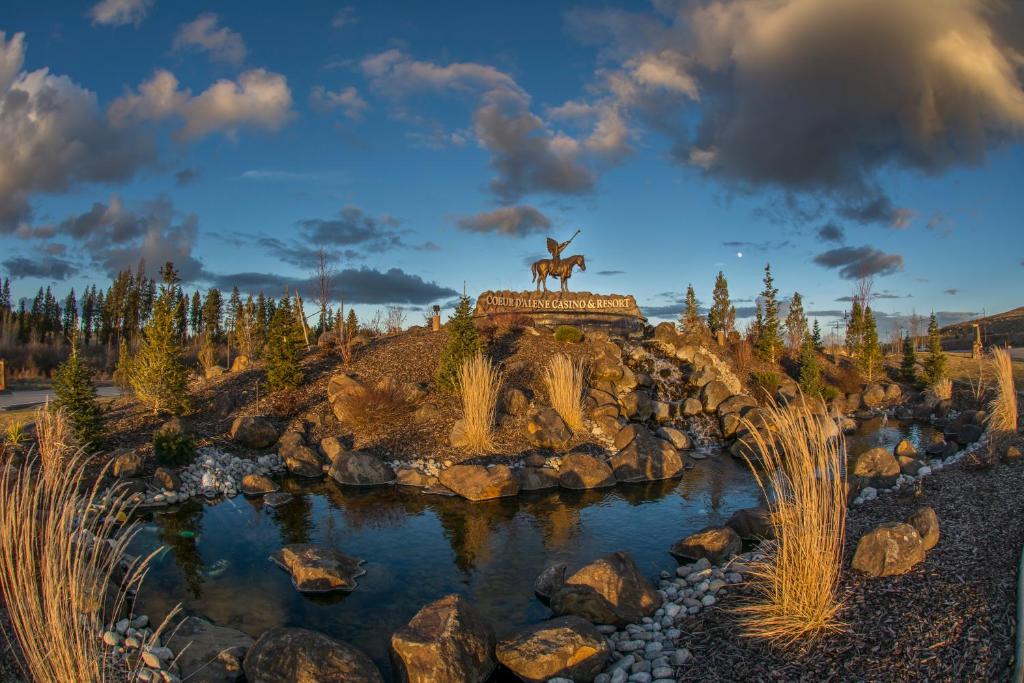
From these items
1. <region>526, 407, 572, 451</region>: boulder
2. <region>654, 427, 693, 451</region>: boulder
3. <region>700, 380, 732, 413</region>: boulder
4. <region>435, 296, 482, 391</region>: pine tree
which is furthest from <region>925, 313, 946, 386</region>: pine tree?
<region>435, 296, 482, 391</region>: pine tree

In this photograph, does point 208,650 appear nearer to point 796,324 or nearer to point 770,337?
point 770,337

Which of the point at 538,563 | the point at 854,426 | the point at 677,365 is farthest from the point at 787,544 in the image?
the point at 677,365

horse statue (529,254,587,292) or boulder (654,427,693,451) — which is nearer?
boulder (654,427,693,451)

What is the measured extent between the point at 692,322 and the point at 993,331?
146ft

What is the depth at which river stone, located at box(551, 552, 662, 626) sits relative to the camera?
19.7 feet

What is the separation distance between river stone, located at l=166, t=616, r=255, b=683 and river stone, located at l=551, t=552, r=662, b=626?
3.11m

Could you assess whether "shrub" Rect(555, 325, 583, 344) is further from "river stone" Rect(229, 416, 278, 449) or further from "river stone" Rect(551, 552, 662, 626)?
"river stone" Rect(551, 552, 662, 626)

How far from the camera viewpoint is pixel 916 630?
4.38m

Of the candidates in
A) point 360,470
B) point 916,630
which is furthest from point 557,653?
point 360,470

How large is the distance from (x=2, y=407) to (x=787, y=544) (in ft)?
63.9

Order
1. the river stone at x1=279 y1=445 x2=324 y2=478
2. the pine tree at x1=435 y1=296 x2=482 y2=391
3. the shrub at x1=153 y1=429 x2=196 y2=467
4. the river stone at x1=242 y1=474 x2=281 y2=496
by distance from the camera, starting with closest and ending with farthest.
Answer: the river stone at x1=242 y1=474 x2=281 y2=496 → the shrub at x1=153 y1=429 x2=196 y2=467 → the river stone at x1=279 y1=445 x2=324 y2=478 → the pine tree at x1=435 y1=296 x2=482 y2=391

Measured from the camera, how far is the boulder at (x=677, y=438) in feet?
48.8

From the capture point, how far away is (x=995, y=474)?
8406mm

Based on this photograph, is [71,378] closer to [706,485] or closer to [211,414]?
[211,414]
